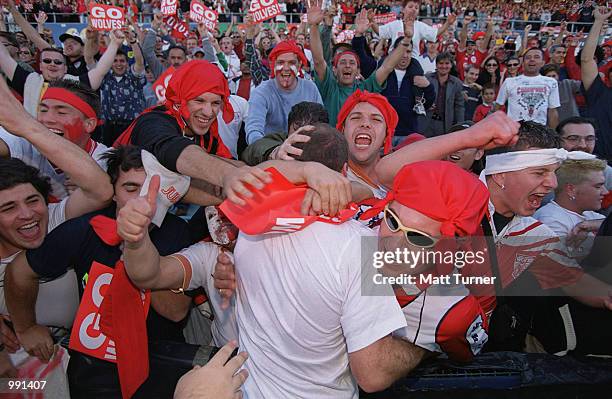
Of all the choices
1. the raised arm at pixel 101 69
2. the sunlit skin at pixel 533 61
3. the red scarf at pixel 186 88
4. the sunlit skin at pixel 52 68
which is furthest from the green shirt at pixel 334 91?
the sunlit skin at pixel 52 68

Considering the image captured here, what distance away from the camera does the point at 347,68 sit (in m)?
5.03

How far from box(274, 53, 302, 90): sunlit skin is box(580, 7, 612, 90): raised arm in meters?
3.31

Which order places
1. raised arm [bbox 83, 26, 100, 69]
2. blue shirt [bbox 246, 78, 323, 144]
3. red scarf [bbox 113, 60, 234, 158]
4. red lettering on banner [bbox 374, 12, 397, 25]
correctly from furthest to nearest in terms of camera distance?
red lettering on banner [bbox 374, 12, 397, 25]
raised arm [bbox 83, 26, 100, 69]
blue shirt [bbox 246, 78, 323, 144]
red scarf [bbox 113, 60, 234, 158]

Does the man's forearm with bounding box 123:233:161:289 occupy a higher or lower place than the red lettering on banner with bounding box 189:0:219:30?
lower

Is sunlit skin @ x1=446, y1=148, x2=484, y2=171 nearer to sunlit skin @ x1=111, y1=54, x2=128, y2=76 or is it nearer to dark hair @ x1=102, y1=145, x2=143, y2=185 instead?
dark hair @ x1=102, y1=145, x2=143, y2=185

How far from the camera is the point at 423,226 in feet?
5.21

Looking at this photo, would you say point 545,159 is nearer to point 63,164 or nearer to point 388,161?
point 388,161

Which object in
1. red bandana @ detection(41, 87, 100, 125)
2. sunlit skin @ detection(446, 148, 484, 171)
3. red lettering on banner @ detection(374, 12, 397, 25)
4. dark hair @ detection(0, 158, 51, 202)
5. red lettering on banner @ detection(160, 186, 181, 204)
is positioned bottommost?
sunlit skin @ detection(446, 148, 484, 171)

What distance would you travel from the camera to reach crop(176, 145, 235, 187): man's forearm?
5.86 feet

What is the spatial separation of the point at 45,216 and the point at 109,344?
898mm

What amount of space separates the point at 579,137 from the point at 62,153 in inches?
150

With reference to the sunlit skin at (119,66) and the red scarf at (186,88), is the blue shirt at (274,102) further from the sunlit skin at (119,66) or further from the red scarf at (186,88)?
the sunlit skin at (119,66)

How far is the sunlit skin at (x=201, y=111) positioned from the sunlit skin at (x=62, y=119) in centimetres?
83

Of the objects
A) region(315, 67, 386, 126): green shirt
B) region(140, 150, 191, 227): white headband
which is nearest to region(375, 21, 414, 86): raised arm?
region(315, 67, 386, 126): green shirt
